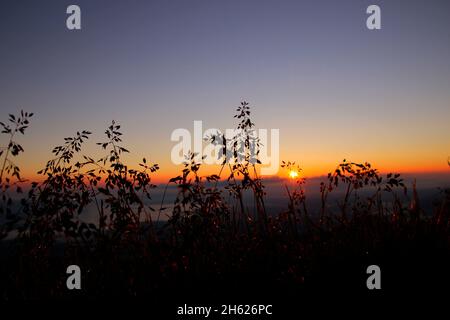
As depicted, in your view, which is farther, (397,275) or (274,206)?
(274,206)

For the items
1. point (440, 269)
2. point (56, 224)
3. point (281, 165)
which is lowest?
point (440, 269)

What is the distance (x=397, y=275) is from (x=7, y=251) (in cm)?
431

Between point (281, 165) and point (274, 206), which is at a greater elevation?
→ point (281, 165)

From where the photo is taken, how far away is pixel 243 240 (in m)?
4.92

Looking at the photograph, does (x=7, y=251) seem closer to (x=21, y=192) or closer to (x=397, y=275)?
(x=21, y=192)

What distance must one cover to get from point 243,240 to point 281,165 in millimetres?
1787
